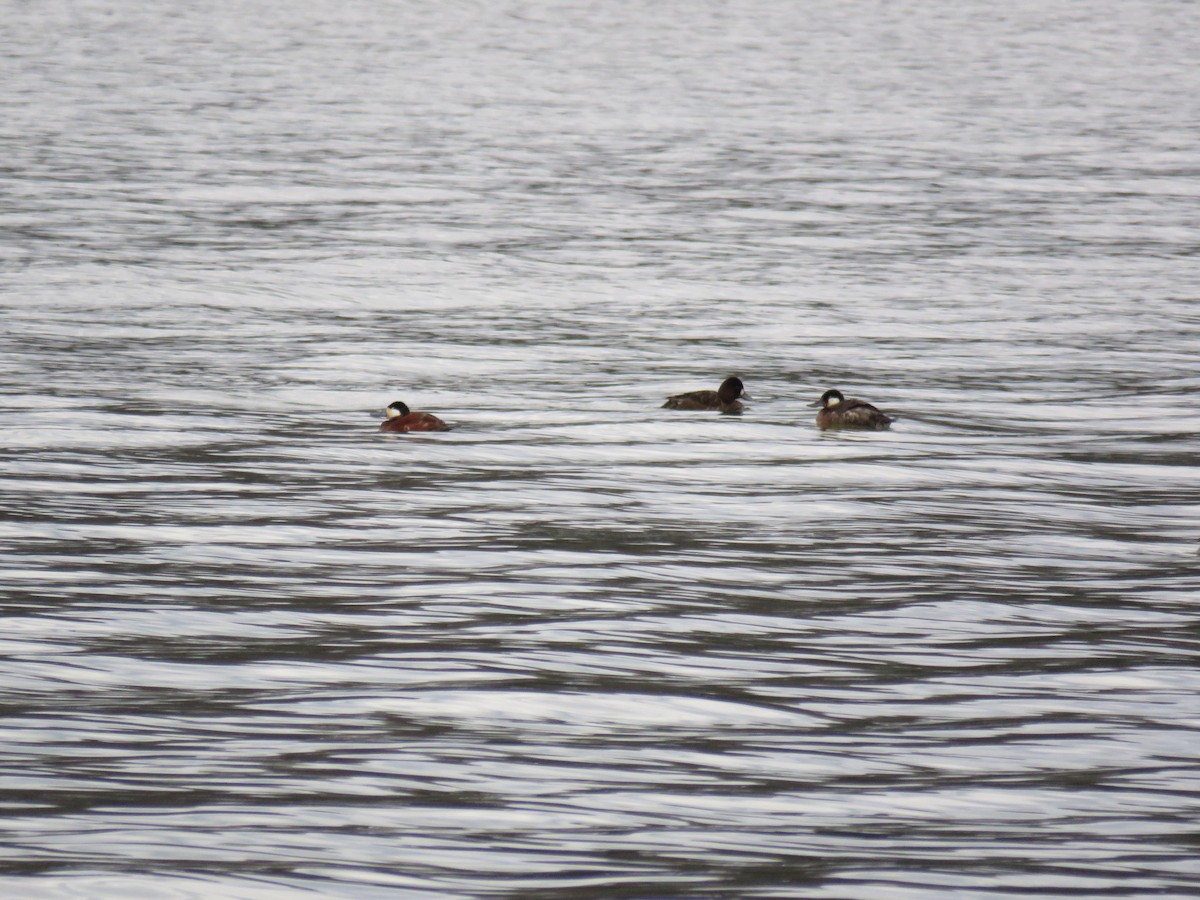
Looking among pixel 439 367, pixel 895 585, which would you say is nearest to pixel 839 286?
pixel 439 367

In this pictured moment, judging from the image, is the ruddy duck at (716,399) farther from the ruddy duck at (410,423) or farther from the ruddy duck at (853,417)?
the ruddy duck at (410,423)

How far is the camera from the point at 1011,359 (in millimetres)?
20922

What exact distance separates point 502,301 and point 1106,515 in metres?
11.7

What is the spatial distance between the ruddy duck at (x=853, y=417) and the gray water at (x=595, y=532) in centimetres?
22

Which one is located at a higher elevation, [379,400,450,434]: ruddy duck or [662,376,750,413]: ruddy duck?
[379,400,450,434]: ruddy duck

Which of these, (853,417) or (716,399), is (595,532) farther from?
(716,399)

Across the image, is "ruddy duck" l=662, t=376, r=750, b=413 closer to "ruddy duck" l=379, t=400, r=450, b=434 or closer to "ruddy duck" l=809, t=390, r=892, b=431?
"ruddy duck" l=809, t=390, r=892, b=431

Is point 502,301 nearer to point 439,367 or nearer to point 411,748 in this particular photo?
point 439,367

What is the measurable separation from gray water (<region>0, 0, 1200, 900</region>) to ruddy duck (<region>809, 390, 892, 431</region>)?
8.8 inches

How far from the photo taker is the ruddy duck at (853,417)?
17203 millimetres

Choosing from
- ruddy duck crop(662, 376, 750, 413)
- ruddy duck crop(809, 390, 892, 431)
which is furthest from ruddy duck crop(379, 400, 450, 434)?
ruddy duck crop(809, 390, 892, 431)

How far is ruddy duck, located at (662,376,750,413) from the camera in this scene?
18188 mm

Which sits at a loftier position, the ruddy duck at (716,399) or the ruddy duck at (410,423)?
the ruddy duck at (410,423)

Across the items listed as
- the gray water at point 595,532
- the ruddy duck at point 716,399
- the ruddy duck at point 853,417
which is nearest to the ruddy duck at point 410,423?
the gray water at point 595,532
